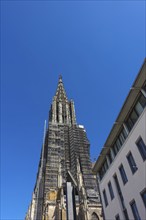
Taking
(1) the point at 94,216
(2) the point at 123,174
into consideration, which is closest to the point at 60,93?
(1) the point at 94,216

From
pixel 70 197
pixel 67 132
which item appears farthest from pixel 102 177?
pixel 67 132

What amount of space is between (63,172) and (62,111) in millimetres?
27049

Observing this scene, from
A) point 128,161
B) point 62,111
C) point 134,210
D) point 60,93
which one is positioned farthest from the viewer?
point 60,93

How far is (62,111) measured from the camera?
7294 cm

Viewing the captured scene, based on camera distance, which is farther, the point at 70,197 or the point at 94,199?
the point at 94,199

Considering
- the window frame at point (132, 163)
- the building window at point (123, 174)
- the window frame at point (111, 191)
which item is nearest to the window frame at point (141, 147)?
the window frame at point (132, 163)

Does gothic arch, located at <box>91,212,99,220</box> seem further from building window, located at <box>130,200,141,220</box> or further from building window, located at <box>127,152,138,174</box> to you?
building window, located at <box>127,152,138,174</box>

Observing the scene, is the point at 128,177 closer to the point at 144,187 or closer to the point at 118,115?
the point at 144,187

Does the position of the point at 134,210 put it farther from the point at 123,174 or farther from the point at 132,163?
the point at 132,163

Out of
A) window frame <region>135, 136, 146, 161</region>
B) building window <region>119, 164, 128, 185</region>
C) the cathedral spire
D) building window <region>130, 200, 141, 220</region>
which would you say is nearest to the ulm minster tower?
the cathedral spire

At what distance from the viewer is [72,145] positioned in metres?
58.4

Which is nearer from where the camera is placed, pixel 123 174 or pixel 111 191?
pixel 123 174

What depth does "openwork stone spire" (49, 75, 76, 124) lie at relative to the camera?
67.9 metres

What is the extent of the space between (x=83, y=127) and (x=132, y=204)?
172 ft
